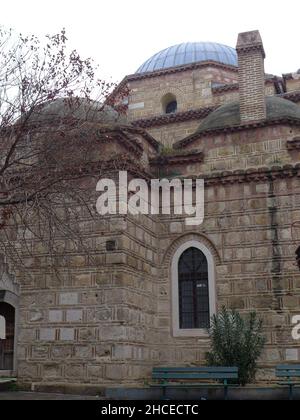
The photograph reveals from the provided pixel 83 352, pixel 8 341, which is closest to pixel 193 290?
pixel 83 352

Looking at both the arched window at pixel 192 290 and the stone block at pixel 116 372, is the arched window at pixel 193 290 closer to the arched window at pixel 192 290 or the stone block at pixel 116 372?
the arched window at pixel 192 290

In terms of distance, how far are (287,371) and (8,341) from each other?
581 centimetres

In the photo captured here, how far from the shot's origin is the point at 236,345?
11586 millimetres

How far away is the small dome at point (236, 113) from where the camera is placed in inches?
560

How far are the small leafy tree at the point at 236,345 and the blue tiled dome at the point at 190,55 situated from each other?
11.5 metres

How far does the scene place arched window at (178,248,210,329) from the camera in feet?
43.6

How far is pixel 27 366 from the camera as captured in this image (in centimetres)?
1204

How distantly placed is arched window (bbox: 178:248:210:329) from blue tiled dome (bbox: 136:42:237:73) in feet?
31.1

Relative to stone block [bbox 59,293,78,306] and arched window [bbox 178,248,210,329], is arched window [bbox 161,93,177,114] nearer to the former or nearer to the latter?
arched window [bbox 178,248,210,329]

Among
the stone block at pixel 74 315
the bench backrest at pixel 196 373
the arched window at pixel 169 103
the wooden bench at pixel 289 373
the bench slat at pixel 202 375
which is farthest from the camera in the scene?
the arched window at pixel 169 103

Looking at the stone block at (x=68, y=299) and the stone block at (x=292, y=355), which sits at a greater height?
the stone block at (x=68, y=299)

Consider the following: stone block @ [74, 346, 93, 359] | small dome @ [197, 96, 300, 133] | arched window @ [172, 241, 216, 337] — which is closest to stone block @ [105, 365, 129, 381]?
stone block @ [74, 346, 93, 359]

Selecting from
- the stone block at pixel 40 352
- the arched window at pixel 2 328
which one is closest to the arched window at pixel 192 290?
the stone block at pixel 40 352

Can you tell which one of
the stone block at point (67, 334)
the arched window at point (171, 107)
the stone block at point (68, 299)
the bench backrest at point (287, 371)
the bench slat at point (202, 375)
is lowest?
the bench slat at point (202, 375)
